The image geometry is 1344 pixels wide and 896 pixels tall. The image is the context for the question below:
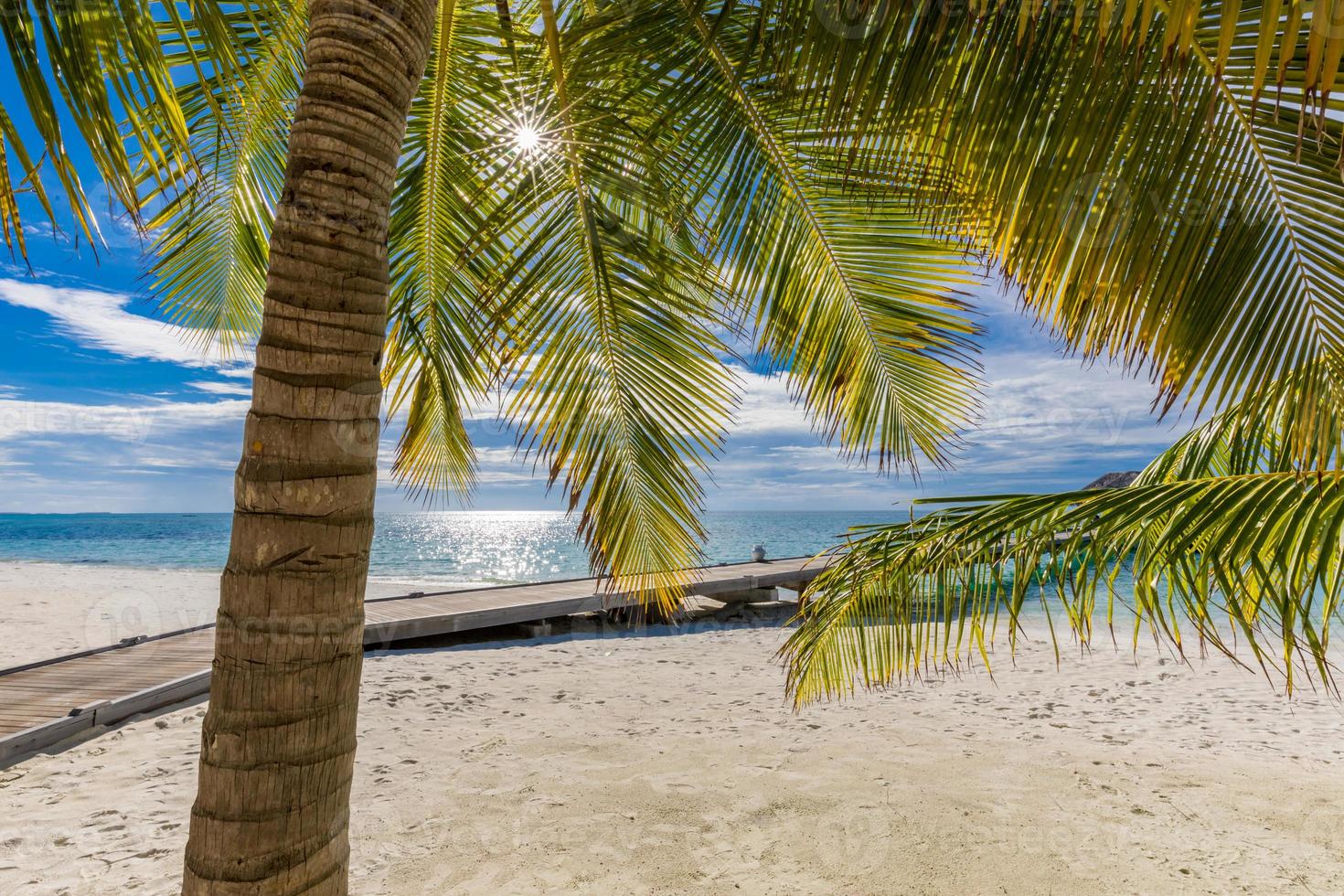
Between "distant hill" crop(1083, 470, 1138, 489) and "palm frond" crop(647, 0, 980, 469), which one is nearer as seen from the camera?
"distant hill" crop(1083, 470, 1138, 489)

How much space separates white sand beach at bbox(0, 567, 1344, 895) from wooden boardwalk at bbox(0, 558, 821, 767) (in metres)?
0.25

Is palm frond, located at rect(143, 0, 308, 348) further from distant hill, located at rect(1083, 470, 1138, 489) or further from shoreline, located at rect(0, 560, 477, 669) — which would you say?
shoreline, located at rect(0, 560, 477, 669)

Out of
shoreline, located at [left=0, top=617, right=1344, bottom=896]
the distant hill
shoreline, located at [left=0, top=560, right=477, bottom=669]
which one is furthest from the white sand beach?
shoreline, located at [left=0, top=560, right=477, bottom=669]

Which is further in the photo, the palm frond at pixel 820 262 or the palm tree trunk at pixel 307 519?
the palm frond at pixel 820 262

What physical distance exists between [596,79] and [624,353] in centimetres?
137

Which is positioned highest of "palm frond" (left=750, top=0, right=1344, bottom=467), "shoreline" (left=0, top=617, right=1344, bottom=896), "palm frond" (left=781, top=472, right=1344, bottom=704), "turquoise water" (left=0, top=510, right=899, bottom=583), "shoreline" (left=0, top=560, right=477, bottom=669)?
"palm frond" (left=750, top=0, right=1344, bottom=467)

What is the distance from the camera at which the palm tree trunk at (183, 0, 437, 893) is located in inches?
60.4

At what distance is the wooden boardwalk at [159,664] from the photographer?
553 cm

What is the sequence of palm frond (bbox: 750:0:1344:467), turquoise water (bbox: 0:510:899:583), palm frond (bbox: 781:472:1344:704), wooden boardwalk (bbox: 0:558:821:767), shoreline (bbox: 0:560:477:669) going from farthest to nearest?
turquoise water (bbox: 0:510:899:583) < shoreline (bbox: 0:560:477:669) < wooden boardwalk (bbox: 0:558:821:767) < palm frond (bbox: 781:472:1344:704) < palm frond (bbox: 750:0:1344:467)

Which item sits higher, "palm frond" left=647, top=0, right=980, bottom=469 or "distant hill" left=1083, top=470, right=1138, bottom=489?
"palm frond" left=647, top=0, right=980, bottom=469

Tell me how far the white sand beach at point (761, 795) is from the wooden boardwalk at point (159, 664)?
0.25 meters

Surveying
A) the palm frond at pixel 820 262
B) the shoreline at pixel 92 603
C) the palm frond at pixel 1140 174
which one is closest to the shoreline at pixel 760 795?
the palm frond at pixel 820 262

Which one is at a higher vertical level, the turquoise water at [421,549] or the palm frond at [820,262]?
the palm frond at [820,262]

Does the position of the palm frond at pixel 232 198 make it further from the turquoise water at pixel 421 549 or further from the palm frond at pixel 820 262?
the turquoise water at pixel 421 549
